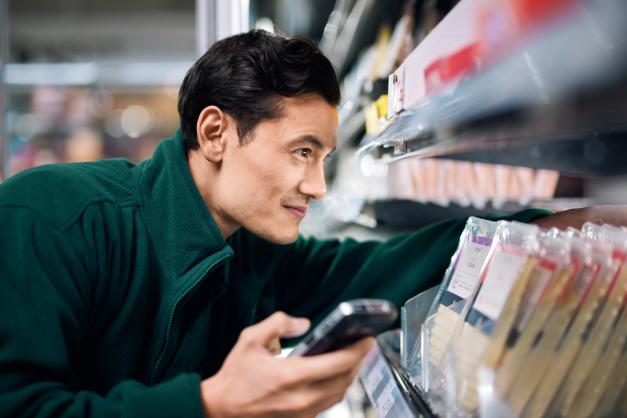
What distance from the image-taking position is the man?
78 cm

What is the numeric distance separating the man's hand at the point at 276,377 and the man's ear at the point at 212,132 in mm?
617

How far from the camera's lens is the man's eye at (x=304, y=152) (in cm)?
124

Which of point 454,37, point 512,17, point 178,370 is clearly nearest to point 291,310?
point 178,370

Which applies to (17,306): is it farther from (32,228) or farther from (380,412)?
(380,412)

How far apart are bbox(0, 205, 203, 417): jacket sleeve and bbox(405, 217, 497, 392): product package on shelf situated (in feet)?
1.20

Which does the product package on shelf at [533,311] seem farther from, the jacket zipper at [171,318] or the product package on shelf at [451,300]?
the jacket zipper at [171,318]

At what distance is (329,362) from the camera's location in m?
0.73

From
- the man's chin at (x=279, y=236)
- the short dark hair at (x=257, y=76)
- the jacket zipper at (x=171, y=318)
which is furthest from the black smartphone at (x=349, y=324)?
the short dark hair at (x=257, y=76)

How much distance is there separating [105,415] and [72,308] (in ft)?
0.73

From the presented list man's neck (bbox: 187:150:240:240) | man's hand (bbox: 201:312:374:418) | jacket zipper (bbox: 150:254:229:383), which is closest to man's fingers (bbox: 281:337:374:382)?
man's hand (bbox: 201:312:374:418)

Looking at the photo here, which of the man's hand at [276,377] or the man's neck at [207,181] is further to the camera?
the man's neck at [207,181]

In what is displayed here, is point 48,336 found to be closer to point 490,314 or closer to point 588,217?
point 490,314

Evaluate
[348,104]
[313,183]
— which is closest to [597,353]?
[313,183]

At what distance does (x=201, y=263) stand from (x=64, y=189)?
11.4 inches
